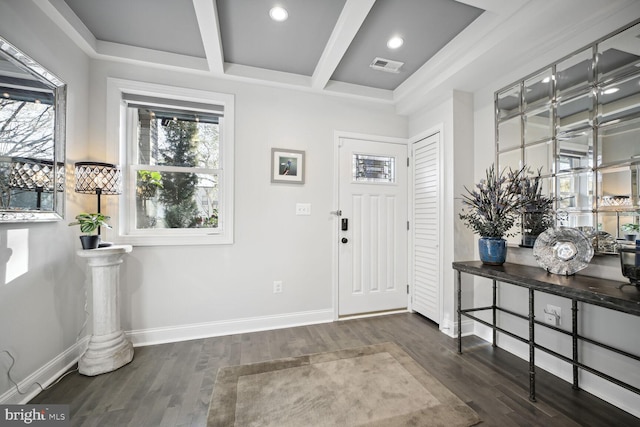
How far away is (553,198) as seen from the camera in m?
1.96

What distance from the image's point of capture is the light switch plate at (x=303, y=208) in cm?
284

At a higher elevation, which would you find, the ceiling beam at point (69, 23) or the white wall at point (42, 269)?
the ceiling beam at point (69, 23)

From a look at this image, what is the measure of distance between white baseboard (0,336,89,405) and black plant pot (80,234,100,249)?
0.82 metres

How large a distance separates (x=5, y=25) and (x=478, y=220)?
134 inches

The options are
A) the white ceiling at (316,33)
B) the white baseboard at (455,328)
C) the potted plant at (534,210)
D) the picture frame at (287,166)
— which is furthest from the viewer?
the picture frame at (287,166)

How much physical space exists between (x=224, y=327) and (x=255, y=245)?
85cm

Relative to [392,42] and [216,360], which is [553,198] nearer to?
[392,42]

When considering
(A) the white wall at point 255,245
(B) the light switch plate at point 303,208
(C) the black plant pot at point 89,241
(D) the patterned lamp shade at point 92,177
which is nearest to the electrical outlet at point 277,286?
(A) the white wall at point 255,245

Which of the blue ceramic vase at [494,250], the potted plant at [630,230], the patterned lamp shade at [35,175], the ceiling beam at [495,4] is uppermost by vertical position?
the ceiling beam at [495,4]

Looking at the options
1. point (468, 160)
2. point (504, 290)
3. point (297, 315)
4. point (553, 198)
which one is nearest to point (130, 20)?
point (297, 315)

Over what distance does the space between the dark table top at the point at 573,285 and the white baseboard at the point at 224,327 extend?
1.65 meters

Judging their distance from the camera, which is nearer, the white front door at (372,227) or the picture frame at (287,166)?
the picture frame at (287,166)

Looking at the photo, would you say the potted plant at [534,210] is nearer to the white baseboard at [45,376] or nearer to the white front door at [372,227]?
the white front door at [372,227]

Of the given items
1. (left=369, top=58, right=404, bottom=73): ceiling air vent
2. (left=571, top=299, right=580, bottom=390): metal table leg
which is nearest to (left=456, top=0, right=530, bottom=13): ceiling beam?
(left=369, top=58, right=404, bottom=73): ceiling air vent
